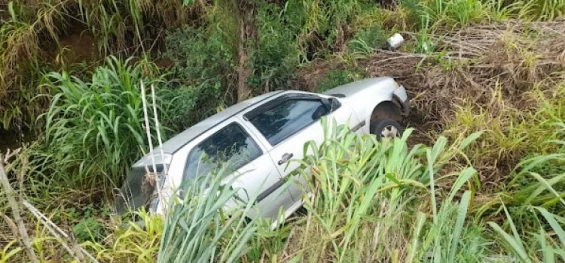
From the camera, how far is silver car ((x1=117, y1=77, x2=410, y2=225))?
12.1 feet

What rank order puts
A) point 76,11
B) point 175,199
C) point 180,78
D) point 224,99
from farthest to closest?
point 76,11 < point 180,78 < point 224,99 < point 175,199

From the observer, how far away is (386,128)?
15.3 feet

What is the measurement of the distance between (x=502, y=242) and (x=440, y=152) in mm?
693

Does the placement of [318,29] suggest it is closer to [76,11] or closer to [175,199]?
[76,11]

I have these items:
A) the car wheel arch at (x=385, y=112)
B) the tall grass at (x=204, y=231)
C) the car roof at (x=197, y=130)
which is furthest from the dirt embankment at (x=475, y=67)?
the tall grass at (x=204, y=231)

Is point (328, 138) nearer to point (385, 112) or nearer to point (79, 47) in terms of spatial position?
point (385, 112)

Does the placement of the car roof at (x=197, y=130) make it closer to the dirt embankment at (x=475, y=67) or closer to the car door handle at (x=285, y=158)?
the car door handle at (x=285, y=158)

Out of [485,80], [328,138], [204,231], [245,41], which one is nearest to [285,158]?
[328,138]

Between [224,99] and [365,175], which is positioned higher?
[365,175]

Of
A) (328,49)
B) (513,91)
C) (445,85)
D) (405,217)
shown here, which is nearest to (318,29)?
(328,49)

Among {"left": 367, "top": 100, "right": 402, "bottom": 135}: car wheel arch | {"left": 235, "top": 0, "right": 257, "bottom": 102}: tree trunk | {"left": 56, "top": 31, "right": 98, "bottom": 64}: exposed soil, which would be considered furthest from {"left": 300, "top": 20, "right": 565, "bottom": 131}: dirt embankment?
{"left": 56, "top": 31, "right": 98, "bottom": 64}: exposed soil

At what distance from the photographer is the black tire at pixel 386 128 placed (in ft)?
15.1

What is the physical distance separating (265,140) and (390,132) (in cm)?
136

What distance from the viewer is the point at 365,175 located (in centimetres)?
297
